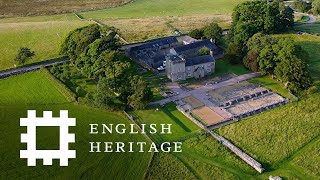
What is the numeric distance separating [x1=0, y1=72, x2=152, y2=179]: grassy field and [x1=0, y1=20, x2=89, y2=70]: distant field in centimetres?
1047

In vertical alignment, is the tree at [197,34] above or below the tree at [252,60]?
above

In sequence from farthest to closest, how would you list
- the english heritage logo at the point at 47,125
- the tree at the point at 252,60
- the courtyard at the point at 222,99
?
the tree at the point at 252,60 < the courtyard at the point at 222,99 < the english heritage logo at the point at 47,125

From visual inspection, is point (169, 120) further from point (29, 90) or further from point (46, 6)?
point (46, 6)

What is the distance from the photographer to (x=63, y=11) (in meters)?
89.9

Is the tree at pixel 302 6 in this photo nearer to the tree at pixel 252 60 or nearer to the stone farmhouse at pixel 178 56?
the stone farmhouse at pixel 178 56

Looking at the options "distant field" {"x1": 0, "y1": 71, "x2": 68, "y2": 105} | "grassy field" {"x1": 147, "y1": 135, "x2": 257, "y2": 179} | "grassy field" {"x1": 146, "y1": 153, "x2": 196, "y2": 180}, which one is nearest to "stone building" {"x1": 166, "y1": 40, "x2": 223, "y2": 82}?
"distant field" {"x1": 0, "y1": 71, "x2": 68, "y2": 105}

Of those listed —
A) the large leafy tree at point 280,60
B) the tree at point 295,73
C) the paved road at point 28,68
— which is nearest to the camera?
the tree at point 295,73

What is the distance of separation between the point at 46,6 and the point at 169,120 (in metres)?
65.2

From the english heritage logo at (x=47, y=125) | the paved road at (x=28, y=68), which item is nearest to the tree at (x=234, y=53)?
the paved road at (x=28, y=68)

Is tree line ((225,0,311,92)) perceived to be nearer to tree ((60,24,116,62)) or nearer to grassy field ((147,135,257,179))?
grassy field ((147,135,257,179))

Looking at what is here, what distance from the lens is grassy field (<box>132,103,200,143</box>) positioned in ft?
123

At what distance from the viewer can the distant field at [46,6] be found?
88244mm

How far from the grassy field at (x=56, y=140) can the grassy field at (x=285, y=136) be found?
986 cm

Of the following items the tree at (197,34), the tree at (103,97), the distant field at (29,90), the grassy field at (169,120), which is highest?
the tree at (197,34)
